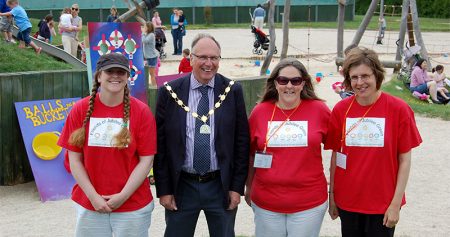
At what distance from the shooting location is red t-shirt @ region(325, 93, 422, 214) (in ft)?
12.4

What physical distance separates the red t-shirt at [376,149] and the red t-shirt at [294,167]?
0.16 metres

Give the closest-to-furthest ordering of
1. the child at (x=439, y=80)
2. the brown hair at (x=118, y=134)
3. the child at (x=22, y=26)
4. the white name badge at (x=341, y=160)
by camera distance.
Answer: the brown hair at (x=118, y=134), the white name badge at (x=341, y=160), the child at (x=22, y=26), the child at (x=439, y=80)

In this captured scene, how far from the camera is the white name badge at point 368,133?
3793 millimetres

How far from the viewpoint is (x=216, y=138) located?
12.6ft

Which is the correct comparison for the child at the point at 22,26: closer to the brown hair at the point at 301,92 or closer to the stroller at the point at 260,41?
the brown hair at the point at 301,92

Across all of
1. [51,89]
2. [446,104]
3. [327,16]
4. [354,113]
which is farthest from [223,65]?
[327,16]

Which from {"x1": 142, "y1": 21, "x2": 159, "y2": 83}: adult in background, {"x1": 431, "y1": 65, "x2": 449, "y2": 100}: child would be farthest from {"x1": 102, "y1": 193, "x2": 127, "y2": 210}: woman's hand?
{"x1": 431, "y1": 65, "x2": 449, "y2": 100}: child

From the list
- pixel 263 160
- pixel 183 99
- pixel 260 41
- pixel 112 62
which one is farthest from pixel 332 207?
pixel 260 41

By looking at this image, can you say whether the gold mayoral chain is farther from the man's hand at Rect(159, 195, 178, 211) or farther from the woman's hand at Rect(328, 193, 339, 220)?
the woman's hand at Rect(328, 193, 339, 220)

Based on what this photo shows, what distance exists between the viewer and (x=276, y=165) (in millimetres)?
3822

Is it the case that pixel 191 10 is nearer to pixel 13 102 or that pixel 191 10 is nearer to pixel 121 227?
pixel 13 102

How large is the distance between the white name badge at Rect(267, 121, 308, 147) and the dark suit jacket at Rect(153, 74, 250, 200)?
0.20 m

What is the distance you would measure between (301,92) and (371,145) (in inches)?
21.6

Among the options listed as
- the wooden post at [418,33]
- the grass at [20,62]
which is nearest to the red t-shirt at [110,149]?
the grass at [20,62]
